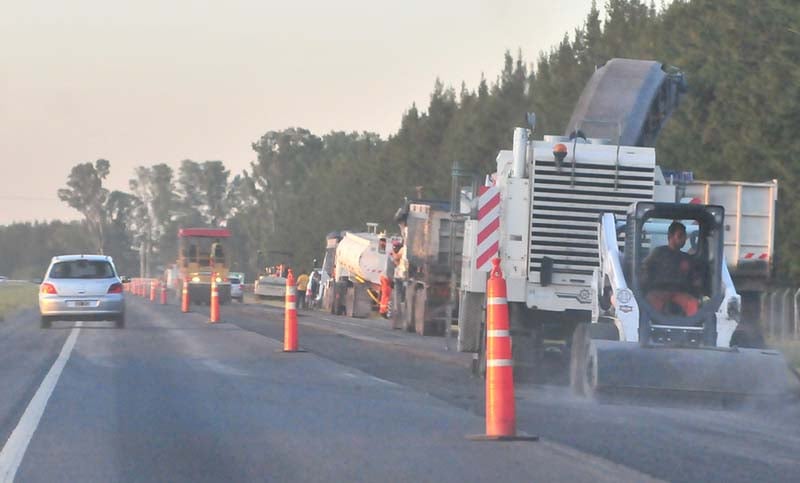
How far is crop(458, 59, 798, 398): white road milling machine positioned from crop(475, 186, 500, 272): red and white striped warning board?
12 mm

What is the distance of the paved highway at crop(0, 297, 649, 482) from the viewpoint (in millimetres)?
10109

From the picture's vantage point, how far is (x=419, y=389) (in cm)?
1673

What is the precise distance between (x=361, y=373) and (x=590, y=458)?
8767 mm

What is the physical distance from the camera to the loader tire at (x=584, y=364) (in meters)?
14.0

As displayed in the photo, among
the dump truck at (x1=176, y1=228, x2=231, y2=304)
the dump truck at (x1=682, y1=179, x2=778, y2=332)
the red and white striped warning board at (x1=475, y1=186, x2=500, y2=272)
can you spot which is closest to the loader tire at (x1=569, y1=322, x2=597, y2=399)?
the red and white striped warning board at (x1=475, y1=186, x2=500, y2=272)

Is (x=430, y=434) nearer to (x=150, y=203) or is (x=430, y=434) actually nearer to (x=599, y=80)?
(x=599, y=80)

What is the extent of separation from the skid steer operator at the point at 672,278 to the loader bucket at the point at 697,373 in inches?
42.9

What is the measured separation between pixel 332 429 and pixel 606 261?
14.4 ft

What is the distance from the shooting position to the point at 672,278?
14711 mm

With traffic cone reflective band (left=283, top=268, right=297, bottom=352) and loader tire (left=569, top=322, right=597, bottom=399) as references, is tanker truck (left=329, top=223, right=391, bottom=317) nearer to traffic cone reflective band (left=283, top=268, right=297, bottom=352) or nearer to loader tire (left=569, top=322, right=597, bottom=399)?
traffic cone reflective band (left=283, top=268, right=297, bottom=352)

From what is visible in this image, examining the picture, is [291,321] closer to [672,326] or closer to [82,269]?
[672,326]

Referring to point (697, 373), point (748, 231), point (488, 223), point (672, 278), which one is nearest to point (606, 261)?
point (672, 278)

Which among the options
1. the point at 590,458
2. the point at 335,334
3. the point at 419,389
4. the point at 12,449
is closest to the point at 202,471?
the point at 12,449

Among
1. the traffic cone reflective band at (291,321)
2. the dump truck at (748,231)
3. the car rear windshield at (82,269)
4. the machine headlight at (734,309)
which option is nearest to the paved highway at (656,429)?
the machine headlight at (734,309)
